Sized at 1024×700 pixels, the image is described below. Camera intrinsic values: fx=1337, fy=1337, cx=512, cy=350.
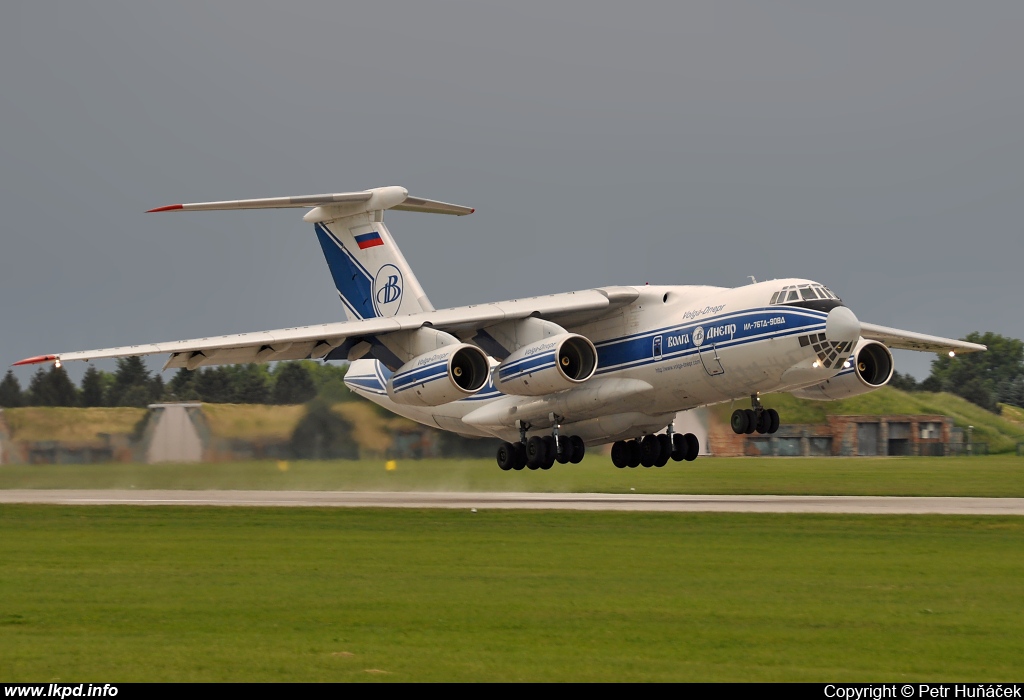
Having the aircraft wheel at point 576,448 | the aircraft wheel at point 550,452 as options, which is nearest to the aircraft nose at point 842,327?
the aircraft wheel at point 576,448

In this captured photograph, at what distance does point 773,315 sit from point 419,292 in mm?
8166

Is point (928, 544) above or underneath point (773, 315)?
underneath

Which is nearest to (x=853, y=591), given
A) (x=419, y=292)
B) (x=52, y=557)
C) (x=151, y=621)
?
(x=151, y=621)

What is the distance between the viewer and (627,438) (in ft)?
82.7

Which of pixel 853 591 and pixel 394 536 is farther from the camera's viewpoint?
pixel 394 536

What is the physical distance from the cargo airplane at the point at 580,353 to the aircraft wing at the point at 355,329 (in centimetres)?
4

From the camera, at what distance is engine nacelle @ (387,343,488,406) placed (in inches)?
872

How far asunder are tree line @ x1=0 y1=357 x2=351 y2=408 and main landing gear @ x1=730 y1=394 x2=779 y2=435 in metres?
8.48

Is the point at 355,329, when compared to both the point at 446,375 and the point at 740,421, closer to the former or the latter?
the point at 446,375

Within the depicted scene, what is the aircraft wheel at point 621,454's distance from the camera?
83.6ft

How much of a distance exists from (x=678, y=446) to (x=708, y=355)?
363 centimetres

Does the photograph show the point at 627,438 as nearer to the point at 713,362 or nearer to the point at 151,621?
the point at 713,362

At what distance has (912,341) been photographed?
25.5 metres

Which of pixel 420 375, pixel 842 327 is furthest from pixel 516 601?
pixel 420 375
